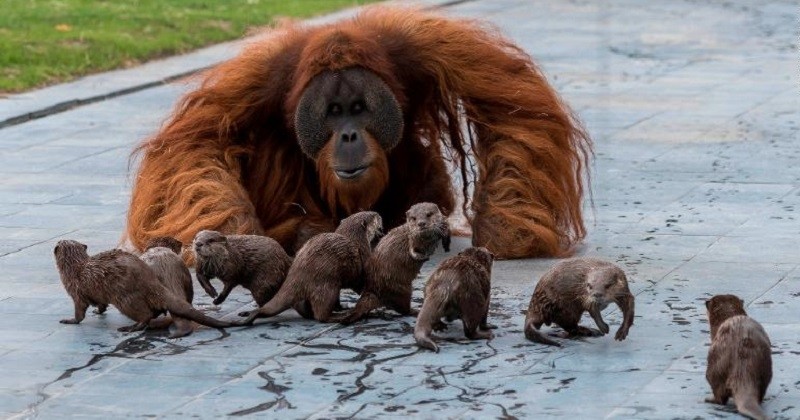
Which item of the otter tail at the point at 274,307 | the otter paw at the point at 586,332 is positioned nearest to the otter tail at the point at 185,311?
the otter tail at the point at 274,307

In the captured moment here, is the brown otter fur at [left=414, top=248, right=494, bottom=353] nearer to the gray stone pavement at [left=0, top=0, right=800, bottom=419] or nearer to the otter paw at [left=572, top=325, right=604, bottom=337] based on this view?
the gray stone pavement at [left=0, top=0, right=800, bottom=419]

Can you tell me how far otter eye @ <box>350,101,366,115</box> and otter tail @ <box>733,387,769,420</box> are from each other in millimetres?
2280

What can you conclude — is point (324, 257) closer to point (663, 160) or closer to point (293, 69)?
point (293, 69)

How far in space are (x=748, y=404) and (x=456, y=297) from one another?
105 cm

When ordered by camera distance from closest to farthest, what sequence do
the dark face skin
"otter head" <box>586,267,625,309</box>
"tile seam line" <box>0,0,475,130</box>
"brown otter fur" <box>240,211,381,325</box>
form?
"otter head" <box>586,267,625,309</box>, "brown otter fur" <box>240,211,381,325</box>, the dark face skin, "tile seam line" <box>0,0,475,130</box>

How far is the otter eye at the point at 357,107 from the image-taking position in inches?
247

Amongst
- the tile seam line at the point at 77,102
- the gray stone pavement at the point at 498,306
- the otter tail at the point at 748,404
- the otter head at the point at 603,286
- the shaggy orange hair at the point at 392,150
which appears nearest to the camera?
the otter tail at the point at 748,404

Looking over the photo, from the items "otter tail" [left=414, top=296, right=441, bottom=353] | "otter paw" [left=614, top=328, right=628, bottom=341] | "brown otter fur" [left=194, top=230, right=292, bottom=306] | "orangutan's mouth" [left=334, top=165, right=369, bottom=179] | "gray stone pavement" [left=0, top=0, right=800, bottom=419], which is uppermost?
"orangutan's mouth" [left=334, top=165, right=369, bottom=179]

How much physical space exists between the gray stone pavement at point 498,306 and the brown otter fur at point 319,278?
6 cm

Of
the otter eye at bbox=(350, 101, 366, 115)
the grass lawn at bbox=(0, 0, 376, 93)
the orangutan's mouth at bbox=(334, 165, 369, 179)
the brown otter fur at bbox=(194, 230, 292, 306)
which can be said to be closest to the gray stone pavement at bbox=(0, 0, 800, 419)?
the brown otter fur at bbox=(194, 230, 292, 306)

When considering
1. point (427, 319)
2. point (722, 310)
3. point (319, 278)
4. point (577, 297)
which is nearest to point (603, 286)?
point (577, 297)

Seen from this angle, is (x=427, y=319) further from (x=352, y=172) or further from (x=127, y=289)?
(x=352, y=172)

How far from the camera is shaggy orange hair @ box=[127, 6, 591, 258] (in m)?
6.37

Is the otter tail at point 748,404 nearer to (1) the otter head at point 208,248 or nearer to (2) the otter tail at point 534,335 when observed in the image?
(2) the otter tail at point 534,335
